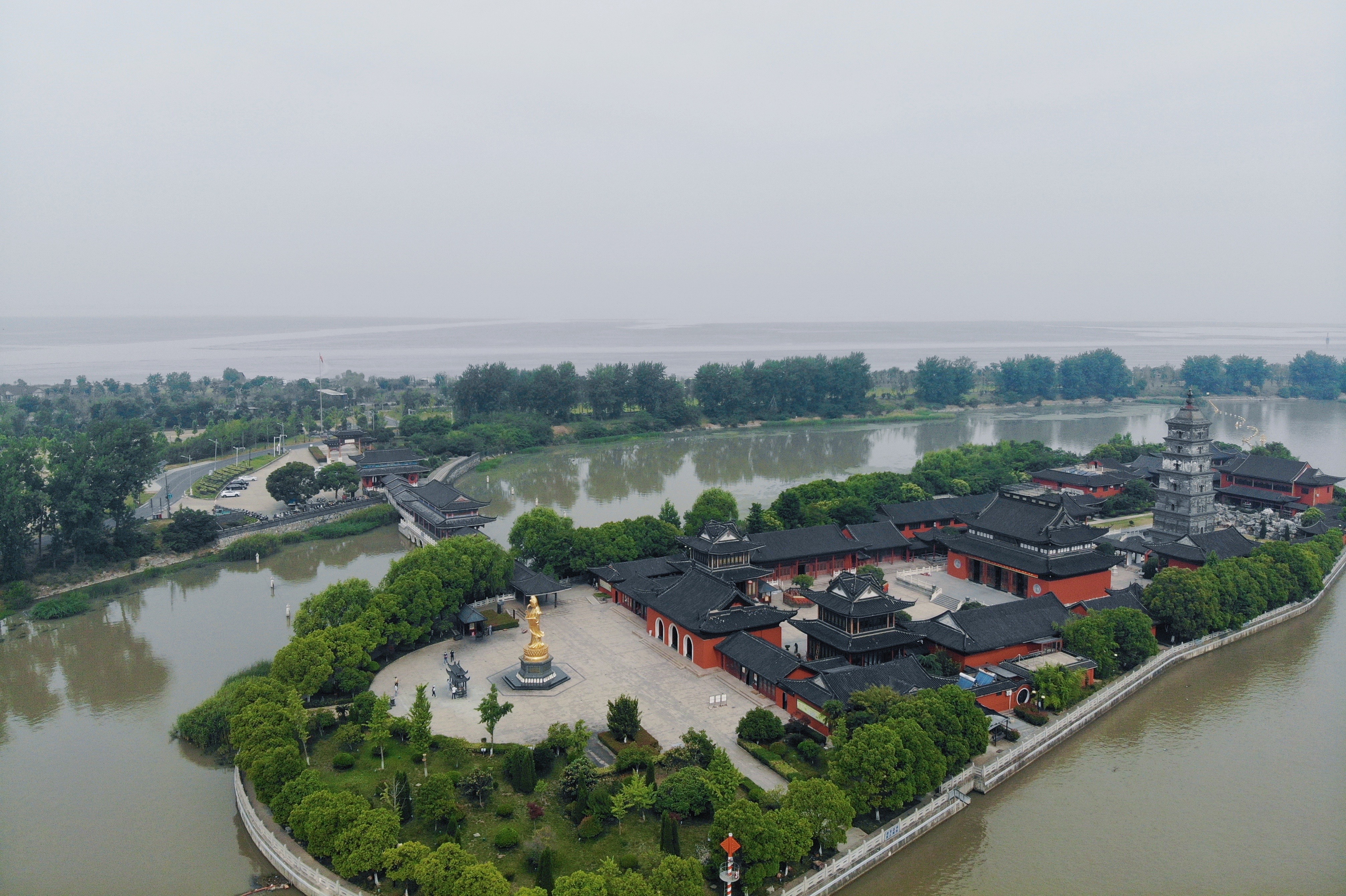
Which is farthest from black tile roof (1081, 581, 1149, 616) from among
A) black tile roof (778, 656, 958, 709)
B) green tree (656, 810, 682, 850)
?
green tree (656, 810, 682, 850)

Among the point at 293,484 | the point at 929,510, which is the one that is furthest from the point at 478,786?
the point at 293,484

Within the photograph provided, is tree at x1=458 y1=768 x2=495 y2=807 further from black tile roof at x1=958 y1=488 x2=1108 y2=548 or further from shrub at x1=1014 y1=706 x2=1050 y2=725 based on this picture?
black tile roof at x1=958 y1=488 x2=1108 y2=548

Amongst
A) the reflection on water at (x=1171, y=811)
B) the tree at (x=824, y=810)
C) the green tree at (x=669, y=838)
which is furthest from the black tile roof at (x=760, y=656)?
the green tree at (x=669, y=838)

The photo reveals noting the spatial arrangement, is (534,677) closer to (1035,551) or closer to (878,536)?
(878,536)

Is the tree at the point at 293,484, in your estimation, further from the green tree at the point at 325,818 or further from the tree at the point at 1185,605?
the tree at the point at 1185,605

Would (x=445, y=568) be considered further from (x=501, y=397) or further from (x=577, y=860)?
(x=501, y=397)

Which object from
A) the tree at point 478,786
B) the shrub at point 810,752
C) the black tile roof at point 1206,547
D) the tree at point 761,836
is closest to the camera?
the tree at point 761,836
